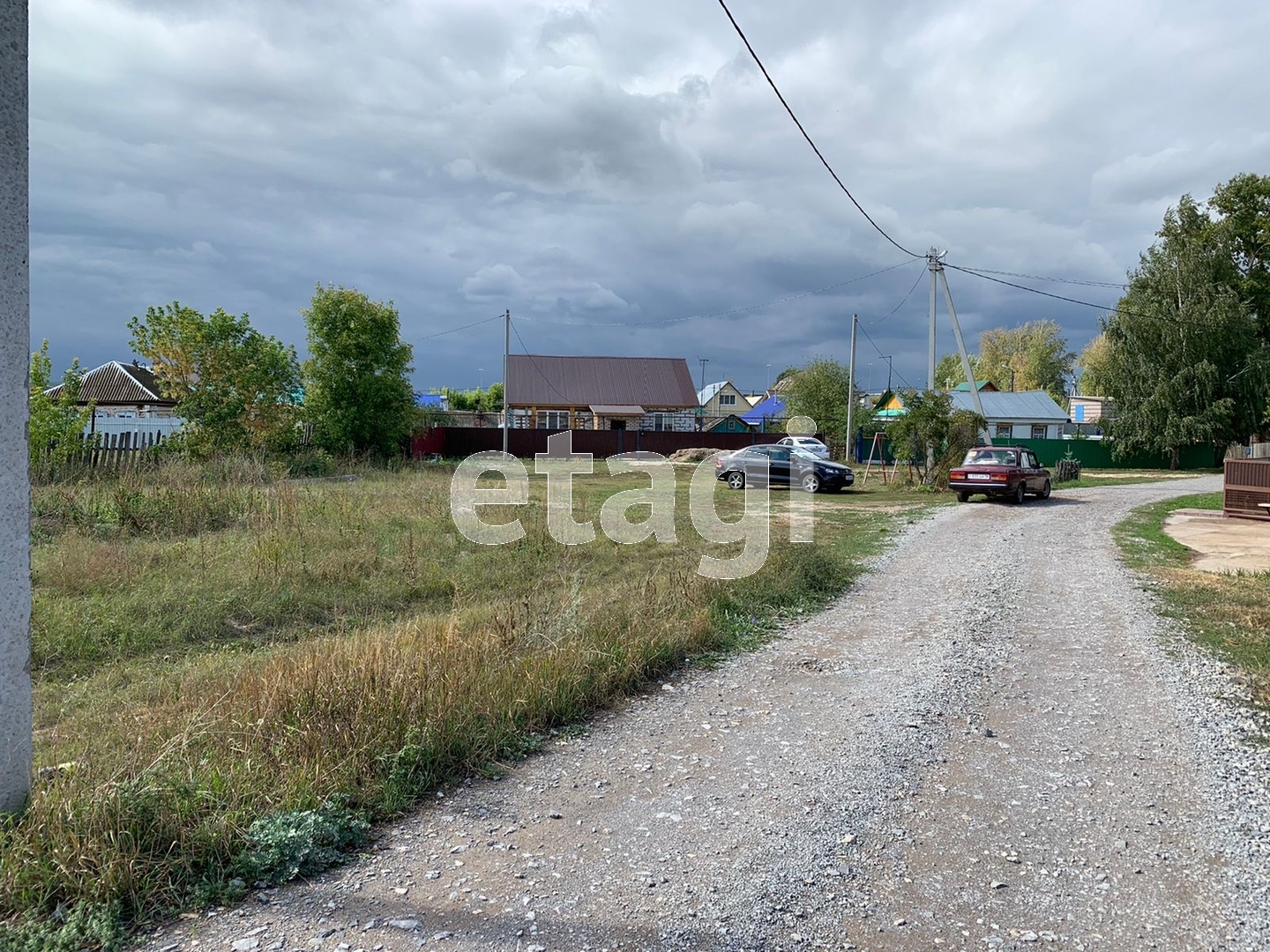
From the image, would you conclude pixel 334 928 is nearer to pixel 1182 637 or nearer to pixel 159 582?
pixel 159 582

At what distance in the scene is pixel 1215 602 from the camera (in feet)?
29.8

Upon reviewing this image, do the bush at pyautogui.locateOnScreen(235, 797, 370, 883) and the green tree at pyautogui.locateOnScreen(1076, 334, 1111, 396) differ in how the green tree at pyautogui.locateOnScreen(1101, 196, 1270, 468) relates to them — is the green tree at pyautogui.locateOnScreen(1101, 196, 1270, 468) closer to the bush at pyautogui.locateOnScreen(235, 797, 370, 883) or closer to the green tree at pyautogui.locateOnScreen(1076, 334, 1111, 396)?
the green tree at pyautogui.locateOnScreen(1076, 334, 1111, 396)

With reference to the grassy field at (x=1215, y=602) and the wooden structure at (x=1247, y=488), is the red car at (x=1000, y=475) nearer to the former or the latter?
the wooden structure at (x=1247, y=488)

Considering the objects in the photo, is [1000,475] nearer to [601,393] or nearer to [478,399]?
[601,393]

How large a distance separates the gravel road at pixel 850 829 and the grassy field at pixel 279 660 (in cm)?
28

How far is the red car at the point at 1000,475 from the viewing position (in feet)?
67.5

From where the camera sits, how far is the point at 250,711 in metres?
4.46

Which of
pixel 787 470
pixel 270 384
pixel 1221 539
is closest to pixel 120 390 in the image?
pixel 270 384

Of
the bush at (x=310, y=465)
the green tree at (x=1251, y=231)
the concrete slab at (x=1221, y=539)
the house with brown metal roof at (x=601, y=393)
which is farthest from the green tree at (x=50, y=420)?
the green tree at (x=1251, y=231)

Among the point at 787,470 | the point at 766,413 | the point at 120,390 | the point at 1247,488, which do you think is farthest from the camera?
the point at 766,413

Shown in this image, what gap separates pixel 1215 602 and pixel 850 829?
777 cm

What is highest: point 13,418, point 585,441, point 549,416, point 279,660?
point 549,416

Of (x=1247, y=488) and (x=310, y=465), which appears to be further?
(x=310, y=465)

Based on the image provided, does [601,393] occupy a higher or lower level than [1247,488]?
A: higher
